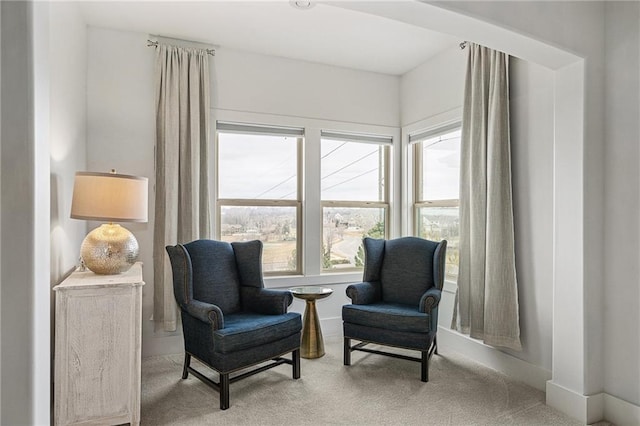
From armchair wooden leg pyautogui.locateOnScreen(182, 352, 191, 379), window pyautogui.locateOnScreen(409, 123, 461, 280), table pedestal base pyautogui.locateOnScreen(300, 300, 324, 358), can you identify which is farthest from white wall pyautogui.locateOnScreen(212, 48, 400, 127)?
armchair wooden leg pyautogui.locateOnScreen(182, 352, 191, 379)

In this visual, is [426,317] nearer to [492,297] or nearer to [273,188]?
[492,297]

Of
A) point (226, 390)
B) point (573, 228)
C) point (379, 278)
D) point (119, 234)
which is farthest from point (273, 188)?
point (573, 228)

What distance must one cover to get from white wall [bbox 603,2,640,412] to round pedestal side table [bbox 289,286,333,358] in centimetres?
198

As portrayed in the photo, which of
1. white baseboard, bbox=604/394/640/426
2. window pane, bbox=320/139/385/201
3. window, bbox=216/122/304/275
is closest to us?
white baseboard, bbox=604/394/640/426

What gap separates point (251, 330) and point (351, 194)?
6.96 ft

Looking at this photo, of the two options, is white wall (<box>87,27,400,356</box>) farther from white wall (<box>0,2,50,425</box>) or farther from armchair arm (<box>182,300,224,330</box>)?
white wall (<box>0,2,50,425</box>)

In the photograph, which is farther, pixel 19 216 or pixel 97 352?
pixel 97 352

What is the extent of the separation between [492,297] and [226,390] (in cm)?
200

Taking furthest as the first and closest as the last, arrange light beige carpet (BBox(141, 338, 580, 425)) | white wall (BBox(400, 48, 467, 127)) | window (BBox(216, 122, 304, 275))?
window (BBox(216, 122, 304, 275)) < white wall (BBox(400, 48, 467, 127)) < light beige carpet (BBox(141, 338, 580, 425))

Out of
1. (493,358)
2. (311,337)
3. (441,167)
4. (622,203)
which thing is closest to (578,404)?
(493,358)

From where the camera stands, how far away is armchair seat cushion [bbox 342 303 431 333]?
2.97 m

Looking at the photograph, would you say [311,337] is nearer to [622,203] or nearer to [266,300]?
[266,300]

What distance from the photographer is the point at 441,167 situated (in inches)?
156

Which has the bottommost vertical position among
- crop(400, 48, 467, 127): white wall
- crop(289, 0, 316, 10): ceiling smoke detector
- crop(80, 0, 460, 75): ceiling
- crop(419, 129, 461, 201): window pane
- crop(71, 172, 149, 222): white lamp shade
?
crop(71, 172, 149, 222): white lamp shade
